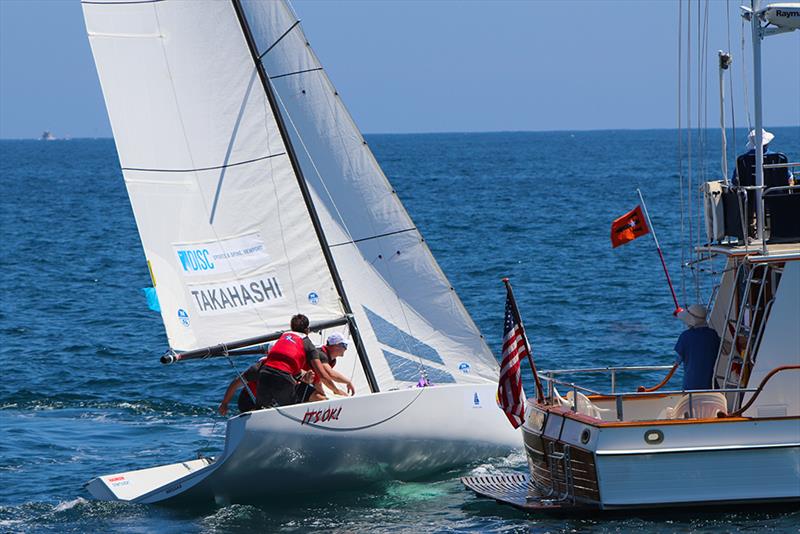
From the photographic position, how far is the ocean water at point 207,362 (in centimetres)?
1630

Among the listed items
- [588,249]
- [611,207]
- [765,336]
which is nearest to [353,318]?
[765,336]

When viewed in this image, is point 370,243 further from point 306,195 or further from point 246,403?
point 246,403

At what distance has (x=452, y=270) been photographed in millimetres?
44062

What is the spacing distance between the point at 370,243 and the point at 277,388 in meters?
2.93

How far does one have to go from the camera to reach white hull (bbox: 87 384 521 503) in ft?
54.4

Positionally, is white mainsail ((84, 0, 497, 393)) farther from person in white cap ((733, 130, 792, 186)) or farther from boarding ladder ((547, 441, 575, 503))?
person in white cap ((733, 130, 792, 186))

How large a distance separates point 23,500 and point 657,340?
613 inches

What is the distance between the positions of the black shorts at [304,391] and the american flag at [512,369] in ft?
8.77

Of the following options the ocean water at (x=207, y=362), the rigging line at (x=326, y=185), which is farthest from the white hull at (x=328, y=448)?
the rigging line at (x=326, y=185)

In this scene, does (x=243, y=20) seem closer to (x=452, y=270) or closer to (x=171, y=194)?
(x=171, y=194)

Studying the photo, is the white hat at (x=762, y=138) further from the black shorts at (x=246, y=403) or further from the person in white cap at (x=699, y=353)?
the black shorts at (x=246, y=403)

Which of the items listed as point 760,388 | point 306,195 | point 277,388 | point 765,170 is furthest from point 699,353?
point 306,195

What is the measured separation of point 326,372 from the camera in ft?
56.4

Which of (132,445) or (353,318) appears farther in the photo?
(132,445)
